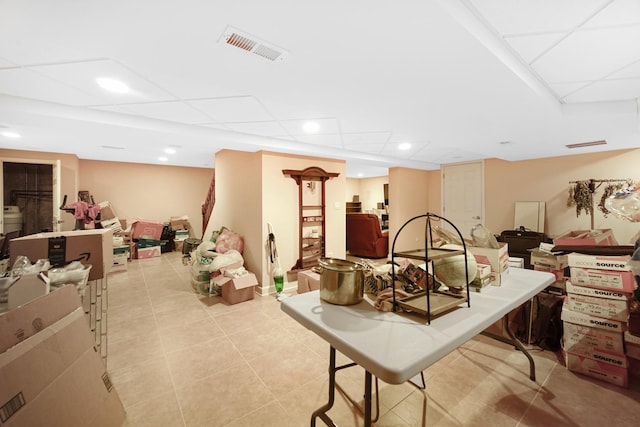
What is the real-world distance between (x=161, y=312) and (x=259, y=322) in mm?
1338

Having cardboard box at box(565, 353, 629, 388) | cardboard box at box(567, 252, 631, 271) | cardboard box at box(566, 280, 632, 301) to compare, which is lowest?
cardboard box at box(565, 353, 629, 388)

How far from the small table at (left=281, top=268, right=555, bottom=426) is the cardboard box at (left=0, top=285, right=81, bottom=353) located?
1.15m

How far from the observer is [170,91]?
201 cm

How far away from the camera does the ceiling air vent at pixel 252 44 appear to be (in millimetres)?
1310

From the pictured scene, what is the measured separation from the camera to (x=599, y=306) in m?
1.98

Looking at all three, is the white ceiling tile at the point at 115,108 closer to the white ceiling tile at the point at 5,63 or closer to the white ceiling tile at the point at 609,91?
the white ceiling tile at the point at 5,63

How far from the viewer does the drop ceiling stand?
119 cm

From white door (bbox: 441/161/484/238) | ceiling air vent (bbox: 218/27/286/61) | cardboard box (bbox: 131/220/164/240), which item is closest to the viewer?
ceiling air vent (bbox: 218/27/286/61)

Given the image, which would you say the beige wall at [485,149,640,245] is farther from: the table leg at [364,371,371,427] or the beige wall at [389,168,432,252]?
the table leg at [364,371,371,427]

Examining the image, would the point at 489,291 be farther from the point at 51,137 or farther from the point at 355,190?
the point at 355,190

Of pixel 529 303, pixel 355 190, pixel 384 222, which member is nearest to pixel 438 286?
pixel 529 303

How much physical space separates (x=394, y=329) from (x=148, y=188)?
7.81 meters

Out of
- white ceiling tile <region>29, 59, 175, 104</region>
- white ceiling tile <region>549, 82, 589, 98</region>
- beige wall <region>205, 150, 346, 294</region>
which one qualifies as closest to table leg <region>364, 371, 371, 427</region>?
white ceiling tile <region>29, 59, 175, 104</region>

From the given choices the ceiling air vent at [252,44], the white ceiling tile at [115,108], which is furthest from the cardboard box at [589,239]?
the white ceiling tile at [115,108]
